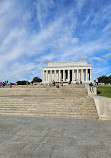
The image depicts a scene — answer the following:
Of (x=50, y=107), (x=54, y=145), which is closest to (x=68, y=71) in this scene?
(x=50, y=107)

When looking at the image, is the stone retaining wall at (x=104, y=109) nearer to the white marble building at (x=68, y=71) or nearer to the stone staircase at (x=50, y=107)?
the stone staircase at (x=50, y=107)

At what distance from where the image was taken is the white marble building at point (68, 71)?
7381 centimetres

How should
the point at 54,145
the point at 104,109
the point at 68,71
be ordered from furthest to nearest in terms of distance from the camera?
the point at 68,71
the point at 104,109
the point at 54,145

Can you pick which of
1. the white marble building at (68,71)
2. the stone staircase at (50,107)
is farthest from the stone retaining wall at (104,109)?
the white marble building at (68,71)

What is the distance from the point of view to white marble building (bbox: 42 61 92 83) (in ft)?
242

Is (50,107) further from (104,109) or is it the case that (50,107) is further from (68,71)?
(68,71)

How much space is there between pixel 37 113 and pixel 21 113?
4.41 ft

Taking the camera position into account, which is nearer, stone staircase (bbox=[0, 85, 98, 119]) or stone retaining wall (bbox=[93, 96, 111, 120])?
stone retaining wall (bbox=[93, 96, 111, 120])

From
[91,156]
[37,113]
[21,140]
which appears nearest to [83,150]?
[91,156]

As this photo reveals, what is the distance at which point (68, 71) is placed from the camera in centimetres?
7612

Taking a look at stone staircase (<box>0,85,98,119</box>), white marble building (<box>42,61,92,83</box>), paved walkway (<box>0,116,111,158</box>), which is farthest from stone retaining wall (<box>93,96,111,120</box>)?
white marble building (<box>42,61,92,83</box>)

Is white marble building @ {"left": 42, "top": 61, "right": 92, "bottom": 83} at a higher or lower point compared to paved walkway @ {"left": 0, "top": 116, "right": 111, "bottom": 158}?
higher

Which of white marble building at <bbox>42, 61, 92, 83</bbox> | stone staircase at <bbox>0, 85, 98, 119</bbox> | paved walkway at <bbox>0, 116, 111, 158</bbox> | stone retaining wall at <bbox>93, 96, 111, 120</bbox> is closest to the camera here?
paved walkway at <bbox>0, 116, 111, 158</bbox>

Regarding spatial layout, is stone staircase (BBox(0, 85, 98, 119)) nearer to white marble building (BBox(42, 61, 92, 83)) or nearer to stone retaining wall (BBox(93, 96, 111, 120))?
stone retaining wall (BBox(93, 96, 111, 120))
